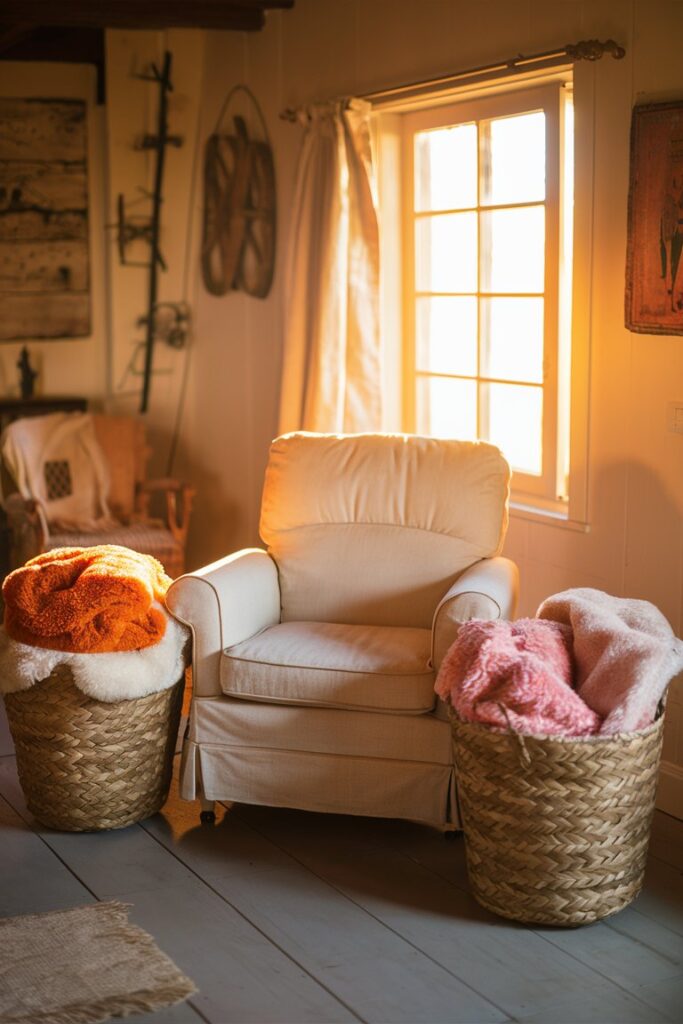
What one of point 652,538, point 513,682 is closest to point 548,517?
point 652,538

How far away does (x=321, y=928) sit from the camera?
9.05 feet

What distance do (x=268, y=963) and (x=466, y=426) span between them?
2.26 metres

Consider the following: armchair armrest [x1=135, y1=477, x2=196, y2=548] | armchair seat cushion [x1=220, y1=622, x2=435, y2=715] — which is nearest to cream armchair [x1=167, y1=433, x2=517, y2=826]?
armchair seat cushion [x1=220, y1=622, x2=435, y2=715]

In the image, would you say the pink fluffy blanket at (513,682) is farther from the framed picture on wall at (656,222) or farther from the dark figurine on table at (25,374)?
the dark figurine on table at (25,374)

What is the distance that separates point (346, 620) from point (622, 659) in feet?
3.34

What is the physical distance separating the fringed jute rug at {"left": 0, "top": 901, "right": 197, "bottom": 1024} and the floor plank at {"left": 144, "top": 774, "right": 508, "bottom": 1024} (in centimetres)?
27

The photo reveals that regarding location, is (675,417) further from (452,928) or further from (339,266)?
(339,266)

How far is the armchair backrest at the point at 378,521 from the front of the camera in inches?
138

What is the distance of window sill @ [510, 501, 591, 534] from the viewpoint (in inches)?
145

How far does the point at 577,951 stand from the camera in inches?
104

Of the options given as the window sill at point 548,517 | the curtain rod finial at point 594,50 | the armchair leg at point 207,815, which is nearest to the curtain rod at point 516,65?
the curtain rod finial at point 594,50

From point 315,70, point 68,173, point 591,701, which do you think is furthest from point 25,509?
point 591,701

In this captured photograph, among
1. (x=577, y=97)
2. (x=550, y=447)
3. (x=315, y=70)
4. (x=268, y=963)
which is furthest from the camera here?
(x=315, y=70)

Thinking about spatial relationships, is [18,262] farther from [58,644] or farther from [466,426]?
[58,644]
